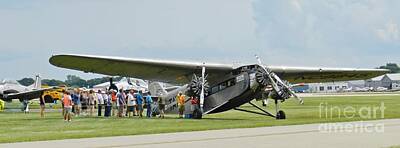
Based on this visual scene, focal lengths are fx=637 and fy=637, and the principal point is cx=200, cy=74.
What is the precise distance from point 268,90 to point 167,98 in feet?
26.9

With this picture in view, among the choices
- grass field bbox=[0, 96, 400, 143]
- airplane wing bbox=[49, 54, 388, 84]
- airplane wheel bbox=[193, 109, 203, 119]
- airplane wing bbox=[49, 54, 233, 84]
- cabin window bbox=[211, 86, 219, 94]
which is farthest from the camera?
cabin window bbox=[211, 86, 219, 94]

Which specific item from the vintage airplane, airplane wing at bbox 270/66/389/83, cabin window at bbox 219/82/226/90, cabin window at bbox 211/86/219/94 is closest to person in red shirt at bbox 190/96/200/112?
the vintage airplane

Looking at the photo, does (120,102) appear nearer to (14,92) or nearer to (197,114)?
(197,114)

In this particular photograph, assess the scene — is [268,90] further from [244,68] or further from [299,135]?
[299,135]

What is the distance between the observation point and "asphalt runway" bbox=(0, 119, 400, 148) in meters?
14.0

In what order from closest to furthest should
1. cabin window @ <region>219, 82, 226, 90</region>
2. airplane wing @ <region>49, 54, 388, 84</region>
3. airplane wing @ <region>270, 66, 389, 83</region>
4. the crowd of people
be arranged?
airplane wing @ <region>49, 54, 388, 84</region>, cabin window @ <region>219, 82, 226, 90</region>, airplane wing @ <region>270, 66, 389, 83</region>, the crowd of people

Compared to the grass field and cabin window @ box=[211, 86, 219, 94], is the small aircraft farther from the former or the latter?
cabin window @ box=[211, 86, 219, 94]

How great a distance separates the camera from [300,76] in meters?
32.6

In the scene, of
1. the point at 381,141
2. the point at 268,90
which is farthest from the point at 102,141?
the point at 268,90

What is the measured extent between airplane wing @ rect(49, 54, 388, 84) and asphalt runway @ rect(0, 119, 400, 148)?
9764 millimetres

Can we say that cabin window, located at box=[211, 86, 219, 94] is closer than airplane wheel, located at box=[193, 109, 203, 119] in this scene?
No

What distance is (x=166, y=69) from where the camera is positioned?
1142 inches

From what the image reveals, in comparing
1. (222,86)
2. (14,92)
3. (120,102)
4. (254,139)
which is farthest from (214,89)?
(14,92)

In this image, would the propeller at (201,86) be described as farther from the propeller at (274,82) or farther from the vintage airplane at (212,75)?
the propeller at (274,82)
